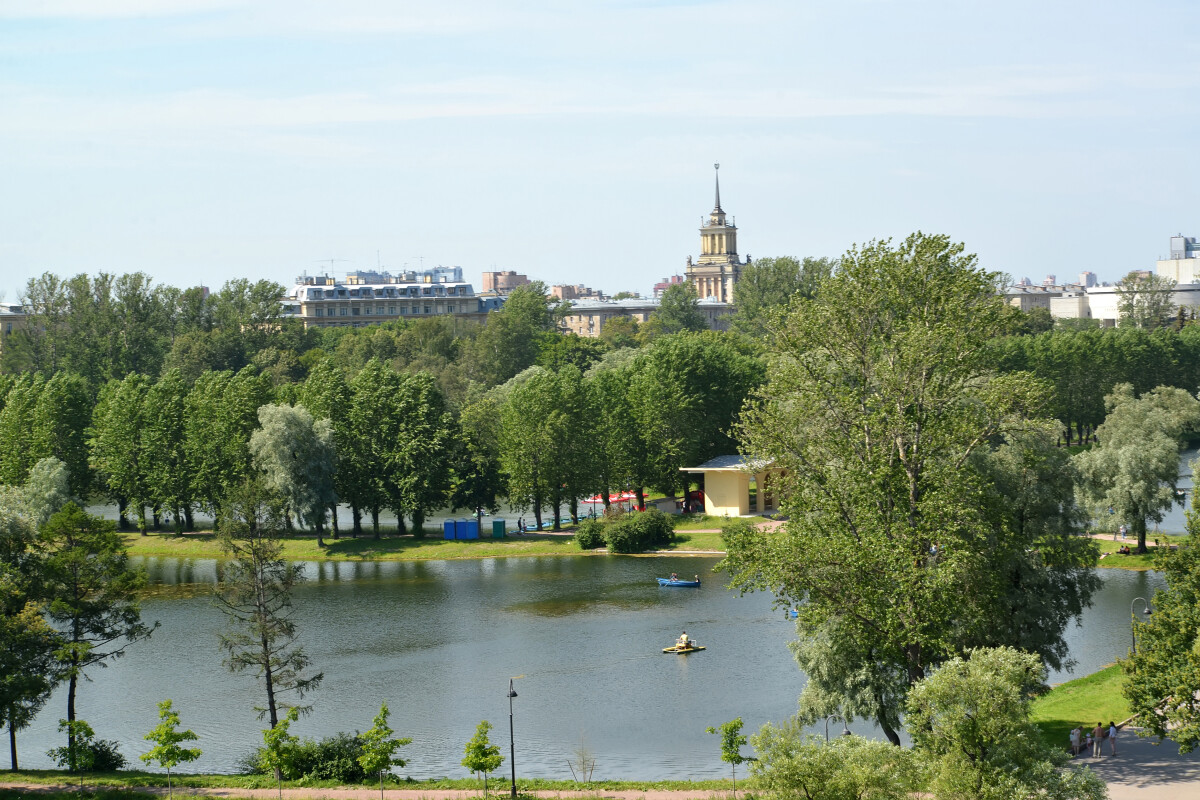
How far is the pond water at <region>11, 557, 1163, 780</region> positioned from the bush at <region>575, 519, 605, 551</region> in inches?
300

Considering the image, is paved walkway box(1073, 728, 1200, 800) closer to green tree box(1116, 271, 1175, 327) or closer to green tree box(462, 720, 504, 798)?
green tree box(462, 720, 504, 798)

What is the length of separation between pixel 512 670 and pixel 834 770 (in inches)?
959

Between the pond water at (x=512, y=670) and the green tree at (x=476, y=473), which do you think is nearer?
the pond water at (x=512, y=670)

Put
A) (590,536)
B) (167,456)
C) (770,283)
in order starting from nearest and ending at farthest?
(590,536) → (167,456) → (770,283)

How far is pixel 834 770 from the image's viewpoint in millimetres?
26922

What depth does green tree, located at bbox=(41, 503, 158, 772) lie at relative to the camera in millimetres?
40281

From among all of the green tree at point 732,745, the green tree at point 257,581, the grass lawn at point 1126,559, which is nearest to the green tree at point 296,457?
the green tree at point 257,581

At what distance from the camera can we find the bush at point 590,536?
76.7 meters

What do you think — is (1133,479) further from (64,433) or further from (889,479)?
(64,433)

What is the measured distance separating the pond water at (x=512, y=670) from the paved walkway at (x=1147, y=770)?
818 centimetres

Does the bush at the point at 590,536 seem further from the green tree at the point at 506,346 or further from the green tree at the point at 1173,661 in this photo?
the green tree at the point at 506,346

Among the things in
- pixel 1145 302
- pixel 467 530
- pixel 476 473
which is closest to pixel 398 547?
pixel 467 530

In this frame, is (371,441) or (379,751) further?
(371,441)

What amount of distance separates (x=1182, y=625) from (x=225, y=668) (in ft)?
114
